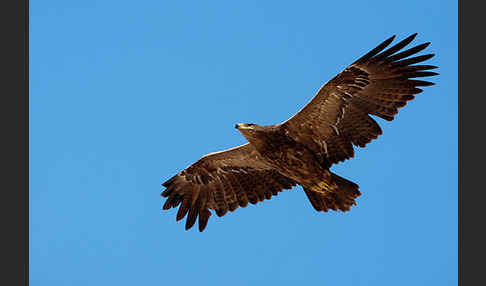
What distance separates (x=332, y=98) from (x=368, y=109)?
Answer: 0.71m

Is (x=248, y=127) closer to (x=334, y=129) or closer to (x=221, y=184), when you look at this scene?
(x=334, y=129)

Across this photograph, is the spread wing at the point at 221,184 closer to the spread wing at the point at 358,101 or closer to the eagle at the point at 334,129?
the eagle at the point at 334,129

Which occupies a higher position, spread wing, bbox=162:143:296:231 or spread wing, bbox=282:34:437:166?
spread wing, bbox=282:34:437:166

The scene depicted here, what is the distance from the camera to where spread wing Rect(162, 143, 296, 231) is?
45.2ft

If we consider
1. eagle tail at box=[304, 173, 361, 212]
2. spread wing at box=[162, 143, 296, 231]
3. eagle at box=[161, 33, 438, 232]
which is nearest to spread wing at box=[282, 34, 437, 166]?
eagle at box=[161, 33, 438, 232]

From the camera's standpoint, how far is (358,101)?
12.7m

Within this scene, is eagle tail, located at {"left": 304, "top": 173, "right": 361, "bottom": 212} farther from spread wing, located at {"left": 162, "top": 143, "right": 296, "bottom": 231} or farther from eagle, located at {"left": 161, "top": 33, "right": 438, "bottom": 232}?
spread wing, located at {"left": 162, "top": 143, "right": 296, "bottom": 231}

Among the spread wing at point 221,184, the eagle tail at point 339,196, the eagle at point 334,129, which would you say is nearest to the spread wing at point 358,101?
the eagle at point 334,129

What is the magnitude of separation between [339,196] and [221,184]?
105 inches

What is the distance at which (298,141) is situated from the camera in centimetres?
1299

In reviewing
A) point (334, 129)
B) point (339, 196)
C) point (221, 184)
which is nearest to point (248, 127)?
point (334, 129)

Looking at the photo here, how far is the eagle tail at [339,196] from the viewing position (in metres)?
12.8

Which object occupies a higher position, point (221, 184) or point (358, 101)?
point (358, 101)

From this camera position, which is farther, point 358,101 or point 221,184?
point 221,184
